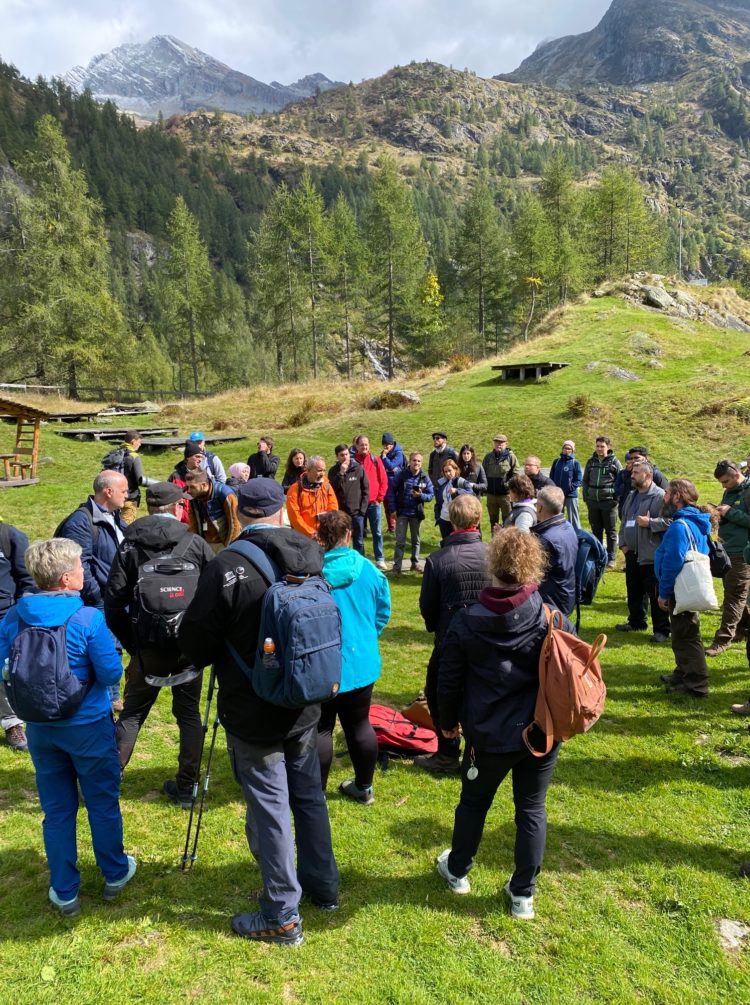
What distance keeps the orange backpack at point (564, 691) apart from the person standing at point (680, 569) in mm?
3397

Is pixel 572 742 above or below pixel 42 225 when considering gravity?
below

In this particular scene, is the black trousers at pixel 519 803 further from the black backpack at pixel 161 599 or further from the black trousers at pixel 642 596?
the black trousers at pixel 642 596

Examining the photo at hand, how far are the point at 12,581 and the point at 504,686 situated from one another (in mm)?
4372

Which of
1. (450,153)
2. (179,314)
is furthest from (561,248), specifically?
(450,153)

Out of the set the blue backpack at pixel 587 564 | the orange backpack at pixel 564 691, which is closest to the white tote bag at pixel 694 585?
the blue backpack at pixel 587 564

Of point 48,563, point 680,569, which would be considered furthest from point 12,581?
point 680,569

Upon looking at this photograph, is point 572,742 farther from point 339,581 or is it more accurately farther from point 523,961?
point 339,581

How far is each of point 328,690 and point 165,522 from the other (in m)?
1.98

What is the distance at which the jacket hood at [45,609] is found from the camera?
10.7 feet

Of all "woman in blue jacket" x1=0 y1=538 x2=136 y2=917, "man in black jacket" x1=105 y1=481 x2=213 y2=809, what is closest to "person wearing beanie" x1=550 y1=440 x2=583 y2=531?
"man in black jacket" x1=105 y1=481 x2=213 y2=809

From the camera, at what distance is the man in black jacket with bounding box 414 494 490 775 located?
4594 millimetres

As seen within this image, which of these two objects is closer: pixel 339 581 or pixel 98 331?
pixel 339 581

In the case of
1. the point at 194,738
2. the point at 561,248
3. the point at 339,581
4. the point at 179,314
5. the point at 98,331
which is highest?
the point at 561,248

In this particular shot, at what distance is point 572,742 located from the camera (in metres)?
5.43
